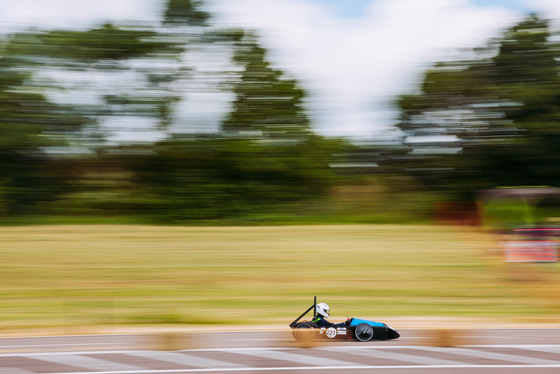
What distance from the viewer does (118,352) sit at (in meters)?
4.61

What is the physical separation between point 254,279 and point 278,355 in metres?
4.71

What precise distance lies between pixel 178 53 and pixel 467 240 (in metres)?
10.9

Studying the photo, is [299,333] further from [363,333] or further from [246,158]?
[246,158]

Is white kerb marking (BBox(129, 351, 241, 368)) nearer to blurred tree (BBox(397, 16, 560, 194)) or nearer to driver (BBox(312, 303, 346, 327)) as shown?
driver (BBox(312, 303, 346, 327))

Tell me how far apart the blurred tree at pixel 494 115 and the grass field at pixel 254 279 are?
698 centimetres

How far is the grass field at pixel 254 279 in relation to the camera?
6.84 m

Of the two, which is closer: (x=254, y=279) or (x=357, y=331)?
(x=357, y=331)

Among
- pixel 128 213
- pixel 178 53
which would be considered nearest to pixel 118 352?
pixel 128 213

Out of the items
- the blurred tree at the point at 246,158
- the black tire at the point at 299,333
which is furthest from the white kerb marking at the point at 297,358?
the blurred tree at the point at 246,158

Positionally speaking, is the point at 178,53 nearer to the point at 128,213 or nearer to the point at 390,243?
the point at 128,213

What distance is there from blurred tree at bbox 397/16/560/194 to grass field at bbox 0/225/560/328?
22.9ft

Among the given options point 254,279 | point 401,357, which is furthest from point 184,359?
point 254,279

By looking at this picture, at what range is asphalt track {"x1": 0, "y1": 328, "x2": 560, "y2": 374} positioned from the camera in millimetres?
4113

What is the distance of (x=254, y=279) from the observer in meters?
9.05
